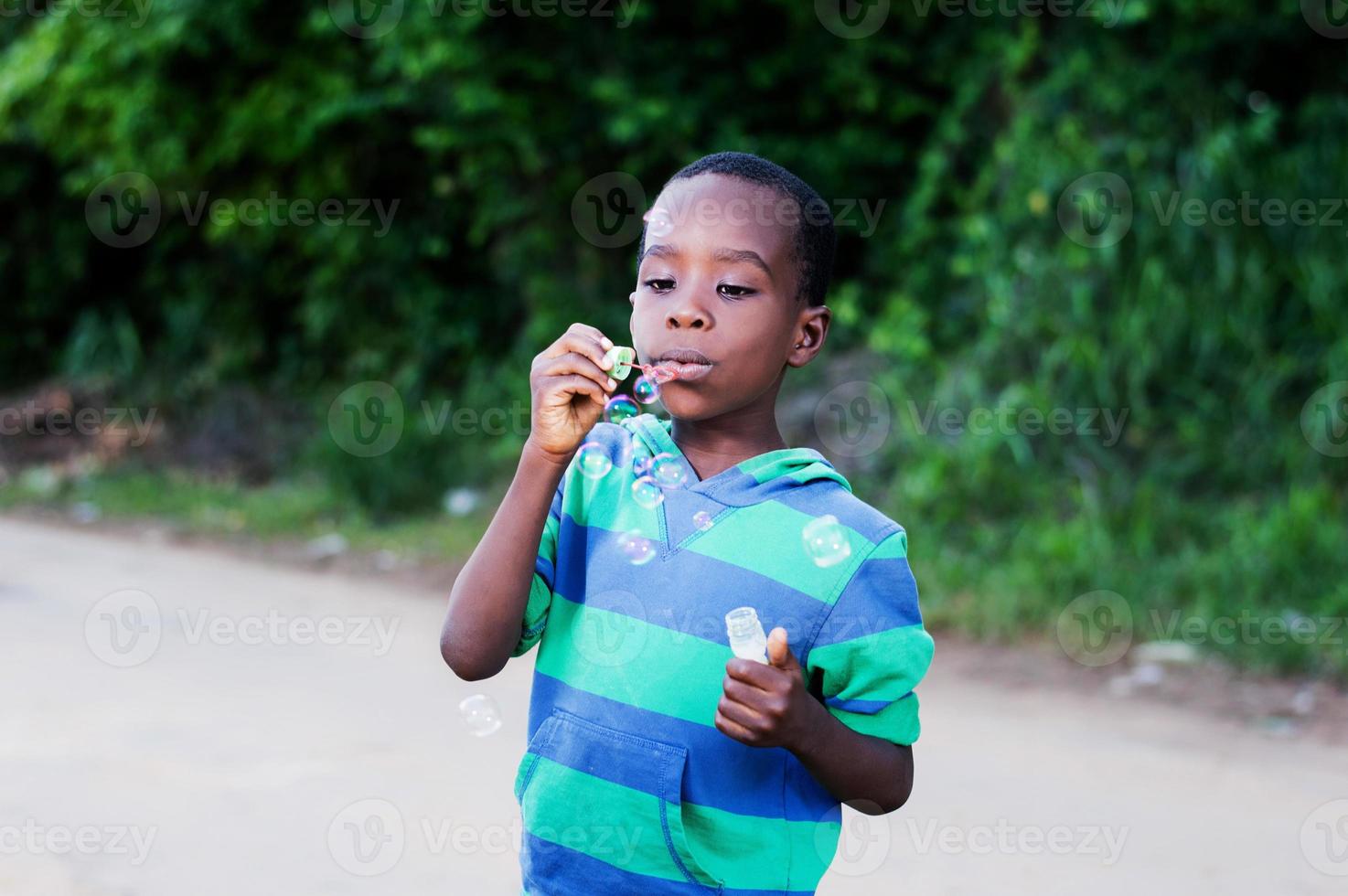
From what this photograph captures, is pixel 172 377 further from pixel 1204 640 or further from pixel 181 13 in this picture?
pixel 1204 640

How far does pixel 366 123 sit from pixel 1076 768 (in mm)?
6743

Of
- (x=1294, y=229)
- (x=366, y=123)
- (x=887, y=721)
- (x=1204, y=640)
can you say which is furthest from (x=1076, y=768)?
(x=366, y=123)

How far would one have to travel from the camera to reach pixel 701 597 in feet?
6.03

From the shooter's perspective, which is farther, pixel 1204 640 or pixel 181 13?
pixel 181 13

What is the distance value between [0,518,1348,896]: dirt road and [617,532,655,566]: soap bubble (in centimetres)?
199

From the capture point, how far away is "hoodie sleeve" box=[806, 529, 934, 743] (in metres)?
1.82

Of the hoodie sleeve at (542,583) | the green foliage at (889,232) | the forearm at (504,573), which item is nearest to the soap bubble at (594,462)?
the hoodie sleeve at (542,583)

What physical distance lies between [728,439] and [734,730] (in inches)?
17.7

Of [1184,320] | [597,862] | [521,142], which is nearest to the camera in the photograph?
[597,862]

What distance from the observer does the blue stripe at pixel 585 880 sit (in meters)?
1.82

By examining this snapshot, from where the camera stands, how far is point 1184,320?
6953 mm

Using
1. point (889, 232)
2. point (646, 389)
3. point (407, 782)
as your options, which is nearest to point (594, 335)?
point (646, 389)

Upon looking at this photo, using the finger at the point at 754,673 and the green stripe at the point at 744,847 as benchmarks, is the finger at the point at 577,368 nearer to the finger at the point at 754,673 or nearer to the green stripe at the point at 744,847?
the finger at the point at 754,673

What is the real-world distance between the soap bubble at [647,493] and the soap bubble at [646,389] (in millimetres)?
118
